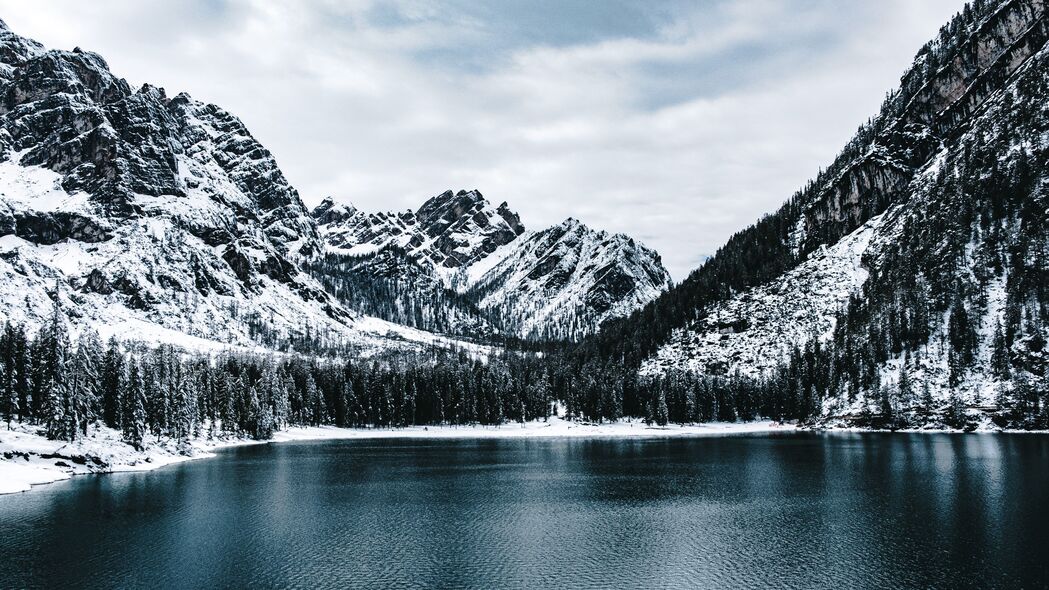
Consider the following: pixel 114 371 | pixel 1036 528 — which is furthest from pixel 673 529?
pixel 114 371

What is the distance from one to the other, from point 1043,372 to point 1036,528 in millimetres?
133617

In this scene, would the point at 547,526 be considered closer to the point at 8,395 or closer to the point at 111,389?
the point at 8,395

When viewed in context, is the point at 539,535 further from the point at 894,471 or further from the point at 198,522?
the point at 894,471

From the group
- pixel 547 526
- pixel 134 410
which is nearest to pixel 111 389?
pixel 134 410

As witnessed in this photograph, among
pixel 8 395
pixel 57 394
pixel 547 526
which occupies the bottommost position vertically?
pixel 547 526

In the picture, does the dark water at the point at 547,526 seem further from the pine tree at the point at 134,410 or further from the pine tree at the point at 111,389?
the pine tree at the point at 111,389

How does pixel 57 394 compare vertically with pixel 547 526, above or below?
above

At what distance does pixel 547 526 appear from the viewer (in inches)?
2319

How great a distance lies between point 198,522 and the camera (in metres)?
60.4

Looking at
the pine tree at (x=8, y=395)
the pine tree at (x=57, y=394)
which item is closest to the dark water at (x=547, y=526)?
the pine tree at (x=57, y=394)

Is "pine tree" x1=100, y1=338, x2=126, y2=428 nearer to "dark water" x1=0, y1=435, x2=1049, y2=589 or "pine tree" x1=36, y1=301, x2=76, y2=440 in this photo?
"pine tree" x1=36, y1=301, x2=76, y2=440

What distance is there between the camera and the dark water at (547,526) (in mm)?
43000

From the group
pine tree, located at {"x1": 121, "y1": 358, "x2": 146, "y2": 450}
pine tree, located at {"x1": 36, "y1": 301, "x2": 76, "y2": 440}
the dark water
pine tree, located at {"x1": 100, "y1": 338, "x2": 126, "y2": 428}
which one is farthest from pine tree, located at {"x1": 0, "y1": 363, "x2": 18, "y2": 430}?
the dark water

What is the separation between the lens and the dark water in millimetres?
43000
